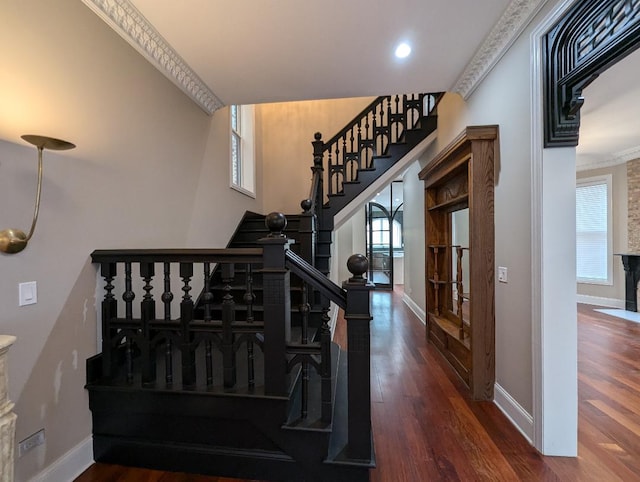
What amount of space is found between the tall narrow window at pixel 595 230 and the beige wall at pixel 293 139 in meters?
4.85

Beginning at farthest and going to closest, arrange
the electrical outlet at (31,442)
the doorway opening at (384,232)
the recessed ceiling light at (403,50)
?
the doorway opening at (384,232) < the recessed ceiling light at (403,50) < the electrical outlet at (31,442)

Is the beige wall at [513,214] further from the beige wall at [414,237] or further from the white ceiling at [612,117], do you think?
the beige wall at [414,237]

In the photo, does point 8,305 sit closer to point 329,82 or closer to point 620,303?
point 329,82

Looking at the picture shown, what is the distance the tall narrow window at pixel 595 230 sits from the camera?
542 cm

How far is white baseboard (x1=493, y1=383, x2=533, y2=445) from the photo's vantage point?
5.95 ft

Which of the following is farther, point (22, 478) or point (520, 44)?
point (520, 44)

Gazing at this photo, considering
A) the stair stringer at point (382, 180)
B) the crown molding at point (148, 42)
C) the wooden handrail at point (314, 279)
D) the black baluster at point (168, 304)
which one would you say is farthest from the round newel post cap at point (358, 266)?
the stair stringer at point (382, 180)

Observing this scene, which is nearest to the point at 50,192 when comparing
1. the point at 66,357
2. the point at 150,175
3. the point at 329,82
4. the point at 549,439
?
the point at 150,175

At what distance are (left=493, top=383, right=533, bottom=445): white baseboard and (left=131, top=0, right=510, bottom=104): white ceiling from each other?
8.62 feet

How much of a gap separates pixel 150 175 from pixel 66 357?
1280 mm

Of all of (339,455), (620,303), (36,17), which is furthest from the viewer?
(620,303)

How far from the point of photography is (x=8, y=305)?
4.17 ft

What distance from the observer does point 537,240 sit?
1.73 meters

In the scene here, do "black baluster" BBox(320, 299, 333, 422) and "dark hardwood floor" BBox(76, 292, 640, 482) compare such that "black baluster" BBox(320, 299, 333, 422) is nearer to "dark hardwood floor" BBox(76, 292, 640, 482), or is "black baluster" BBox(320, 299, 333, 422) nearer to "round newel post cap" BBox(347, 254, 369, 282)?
"round newel post cap" BBox(347, 254, 369, 282)
